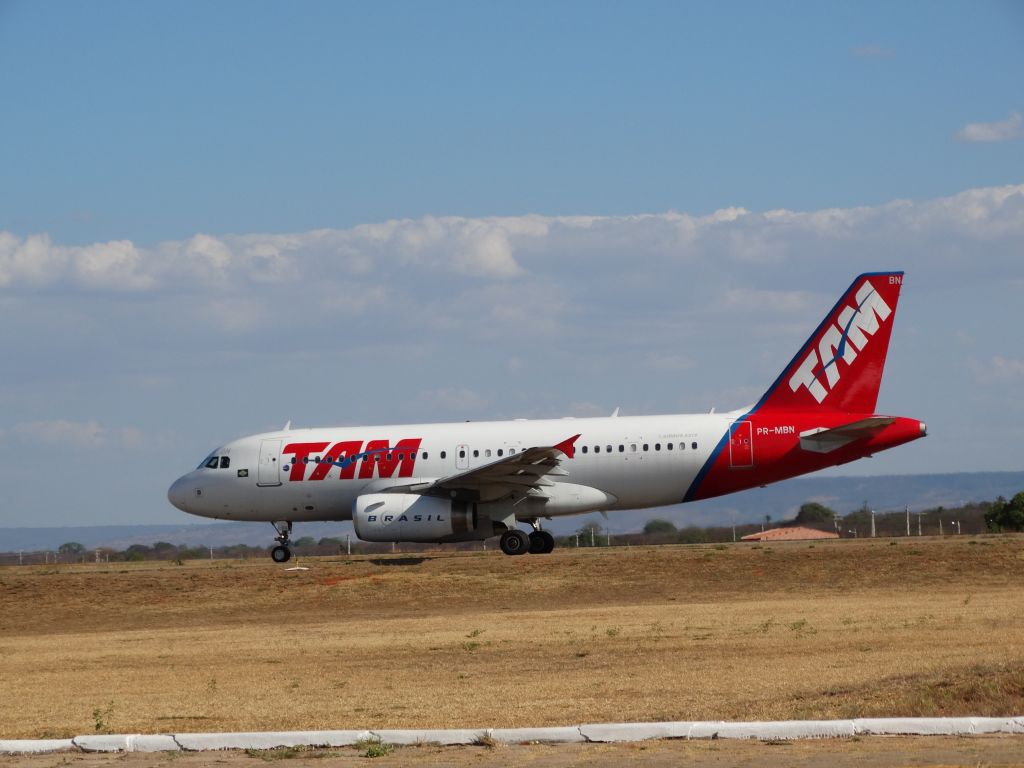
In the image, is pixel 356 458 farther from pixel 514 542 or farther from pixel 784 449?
pixel 784 449

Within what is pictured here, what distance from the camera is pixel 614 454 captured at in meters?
34.9

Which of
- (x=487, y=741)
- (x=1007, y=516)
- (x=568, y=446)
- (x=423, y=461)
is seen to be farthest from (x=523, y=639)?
(x=1007, y=516)

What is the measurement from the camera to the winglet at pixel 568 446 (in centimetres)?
3431

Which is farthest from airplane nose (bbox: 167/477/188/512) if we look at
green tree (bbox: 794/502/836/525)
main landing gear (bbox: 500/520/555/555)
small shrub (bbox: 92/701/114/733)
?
green tree (bbox: 794/502/836/525)

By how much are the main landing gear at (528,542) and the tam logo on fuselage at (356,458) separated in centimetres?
295

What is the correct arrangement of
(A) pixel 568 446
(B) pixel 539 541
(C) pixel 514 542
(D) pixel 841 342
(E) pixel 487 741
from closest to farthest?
(E) pixel 487 741 < (A) pixel 568 446 < (D) pixel 841 342 < (C) pixel 514 542 < (B) pixel 539 541

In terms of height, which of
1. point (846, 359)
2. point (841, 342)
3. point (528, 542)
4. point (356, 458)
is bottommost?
point (528, 542)

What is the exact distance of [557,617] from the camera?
84.2ft

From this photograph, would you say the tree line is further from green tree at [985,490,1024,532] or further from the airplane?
the airplane

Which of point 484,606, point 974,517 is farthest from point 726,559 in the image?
point 974,517

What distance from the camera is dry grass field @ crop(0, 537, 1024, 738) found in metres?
14.7

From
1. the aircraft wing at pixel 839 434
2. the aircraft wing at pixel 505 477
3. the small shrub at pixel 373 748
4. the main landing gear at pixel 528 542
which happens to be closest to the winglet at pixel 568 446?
the aircraft wing at pixel 505 477

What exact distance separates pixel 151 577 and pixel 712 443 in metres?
13.6

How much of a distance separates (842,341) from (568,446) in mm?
7124
